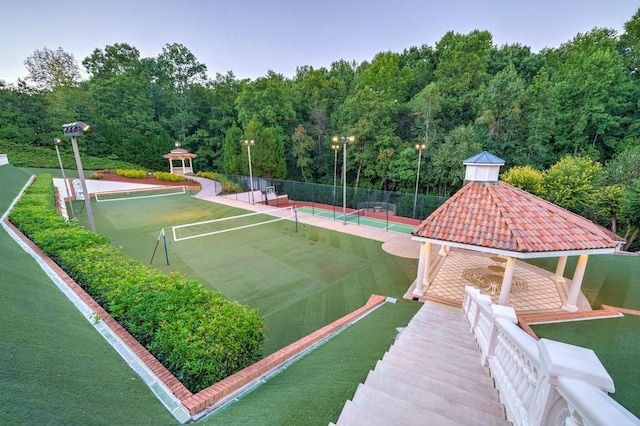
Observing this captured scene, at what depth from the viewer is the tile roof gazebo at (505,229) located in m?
7.22

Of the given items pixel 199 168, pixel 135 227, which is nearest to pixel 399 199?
pixel 135 227

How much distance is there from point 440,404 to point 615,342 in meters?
5.76

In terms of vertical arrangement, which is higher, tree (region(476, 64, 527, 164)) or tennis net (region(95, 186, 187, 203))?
tree (region(476, 64, 527, 164))

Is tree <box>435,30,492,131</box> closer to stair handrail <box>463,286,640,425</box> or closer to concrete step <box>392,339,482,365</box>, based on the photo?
concrete step <box>392,339,482,365</box>

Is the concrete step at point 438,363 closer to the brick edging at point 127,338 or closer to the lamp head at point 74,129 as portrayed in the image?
the brick edging at point 127,338

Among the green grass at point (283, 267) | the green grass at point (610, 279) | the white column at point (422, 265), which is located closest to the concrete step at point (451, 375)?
the green grass at point (283, 267)

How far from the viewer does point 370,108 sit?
1155 inches

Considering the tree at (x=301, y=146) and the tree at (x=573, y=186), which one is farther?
the tree at (x=301, y=146)

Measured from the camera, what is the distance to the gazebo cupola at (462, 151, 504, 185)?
8.79 meters

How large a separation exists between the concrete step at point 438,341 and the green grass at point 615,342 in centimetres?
202

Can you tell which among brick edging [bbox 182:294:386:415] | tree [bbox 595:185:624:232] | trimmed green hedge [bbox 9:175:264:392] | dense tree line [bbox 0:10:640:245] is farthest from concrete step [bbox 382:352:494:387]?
dense tree line [bbox 0:10:640:245]

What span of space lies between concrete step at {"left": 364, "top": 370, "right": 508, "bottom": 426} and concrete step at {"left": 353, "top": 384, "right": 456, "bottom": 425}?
18cm

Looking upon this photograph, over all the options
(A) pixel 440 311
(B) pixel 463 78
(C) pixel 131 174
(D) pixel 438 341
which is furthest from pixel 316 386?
(B) pixel 463 78

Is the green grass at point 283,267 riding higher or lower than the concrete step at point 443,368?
lower
